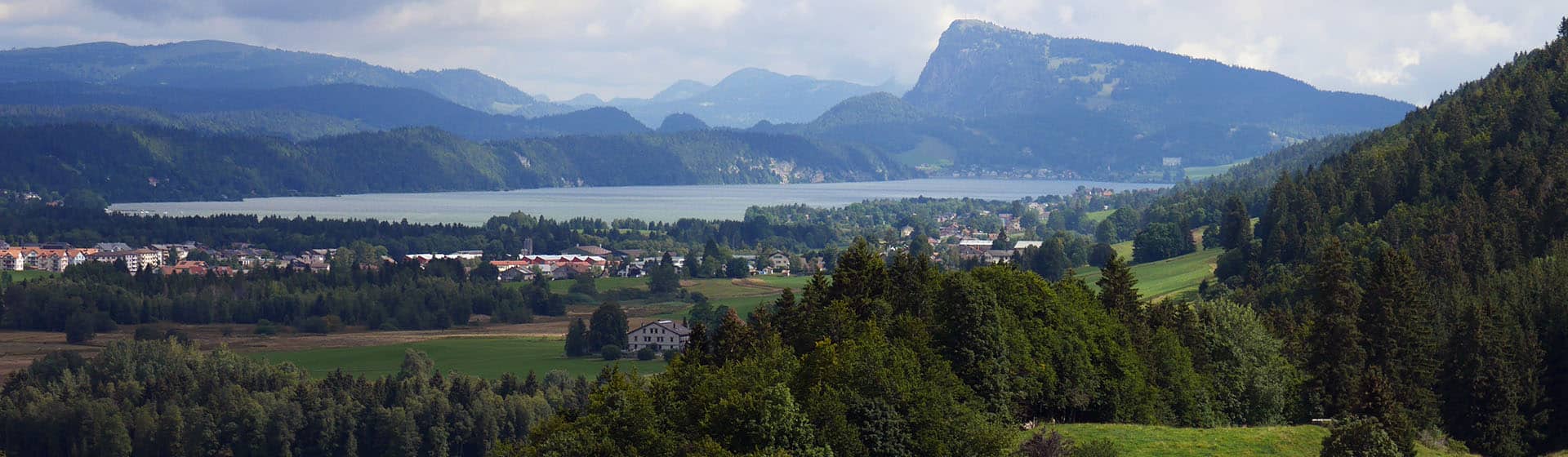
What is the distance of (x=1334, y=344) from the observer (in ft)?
164

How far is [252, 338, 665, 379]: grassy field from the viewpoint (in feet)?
294

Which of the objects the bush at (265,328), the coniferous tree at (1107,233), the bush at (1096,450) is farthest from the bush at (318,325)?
the bush at (1096,450)

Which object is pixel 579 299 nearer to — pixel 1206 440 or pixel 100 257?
pixel 100 257

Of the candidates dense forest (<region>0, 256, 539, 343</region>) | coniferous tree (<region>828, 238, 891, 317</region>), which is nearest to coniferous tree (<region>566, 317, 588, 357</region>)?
dense forest (<region>0, 256, 539, 343</region>)

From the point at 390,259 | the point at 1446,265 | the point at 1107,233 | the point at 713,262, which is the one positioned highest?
the point at 1446,265

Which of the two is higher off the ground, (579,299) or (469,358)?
(469,358)

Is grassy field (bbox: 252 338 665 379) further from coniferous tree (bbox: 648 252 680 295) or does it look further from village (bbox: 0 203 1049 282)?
village (bbox: 0 203 1049 282)

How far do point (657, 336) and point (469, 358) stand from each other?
1265 centimetres

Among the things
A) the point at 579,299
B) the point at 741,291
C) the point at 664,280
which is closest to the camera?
the point at 579,299

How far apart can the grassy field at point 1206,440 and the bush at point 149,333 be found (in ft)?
261

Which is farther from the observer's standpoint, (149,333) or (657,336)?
(149,333)

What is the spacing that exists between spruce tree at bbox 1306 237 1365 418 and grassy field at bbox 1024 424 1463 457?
5.70 meters

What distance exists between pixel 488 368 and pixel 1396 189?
168ft

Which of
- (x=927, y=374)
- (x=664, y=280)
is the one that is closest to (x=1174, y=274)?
(x=664, y=280)
